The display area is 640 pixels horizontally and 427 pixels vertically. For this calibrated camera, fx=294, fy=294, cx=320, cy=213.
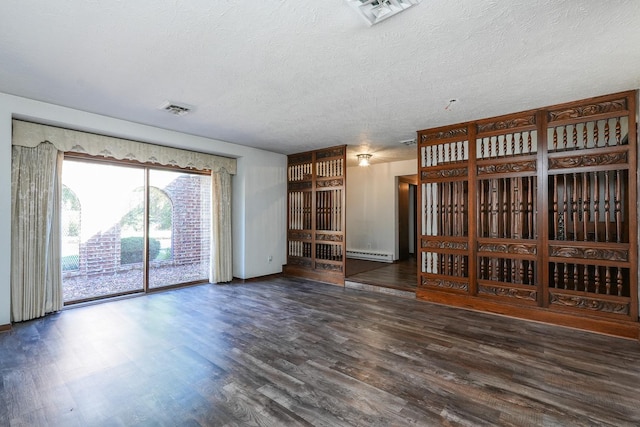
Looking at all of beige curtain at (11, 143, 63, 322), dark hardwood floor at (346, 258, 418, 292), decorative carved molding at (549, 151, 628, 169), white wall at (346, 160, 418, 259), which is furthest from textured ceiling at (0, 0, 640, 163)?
white wall at (346, 160, 418, 259)

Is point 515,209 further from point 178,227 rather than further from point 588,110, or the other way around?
point 178,227

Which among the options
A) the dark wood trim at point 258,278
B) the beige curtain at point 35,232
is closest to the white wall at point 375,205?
the dark wood trim at point 258,278

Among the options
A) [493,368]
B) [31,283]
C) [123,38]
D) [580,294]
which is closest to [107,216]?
[31,283]

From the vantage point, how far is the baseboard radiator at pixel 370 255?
7.64m

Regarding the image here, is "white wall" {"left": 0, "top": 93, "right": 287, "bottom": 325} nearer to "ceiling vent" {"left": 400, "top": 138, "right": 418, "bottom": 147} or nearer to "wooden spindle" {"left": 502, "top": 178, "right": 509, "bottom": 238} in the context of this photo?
"ceiling vent" {"left": 400, "top": 138, "right": 418, "bottom": 147}

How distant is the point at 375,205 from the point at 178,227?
4922mm

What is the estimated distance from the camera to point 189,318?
12.3ft

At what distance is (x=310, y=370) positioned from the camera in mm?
2475

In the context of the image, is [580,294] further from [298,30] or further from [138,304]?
[138,304]

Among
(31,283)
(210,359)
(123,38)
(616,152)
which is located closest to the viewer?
(123,38)

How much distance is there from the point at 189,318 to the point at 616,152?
17.6 ft

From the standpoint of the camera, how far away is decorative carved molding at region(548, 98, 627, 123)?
10.8 ft

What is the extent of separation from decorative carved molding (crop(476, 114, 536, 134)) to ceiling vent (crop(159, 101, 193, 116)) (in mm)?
3933

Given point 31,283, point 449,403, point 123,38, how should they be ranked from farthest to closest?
point 31,283 → point 123,38 → point 449,403
